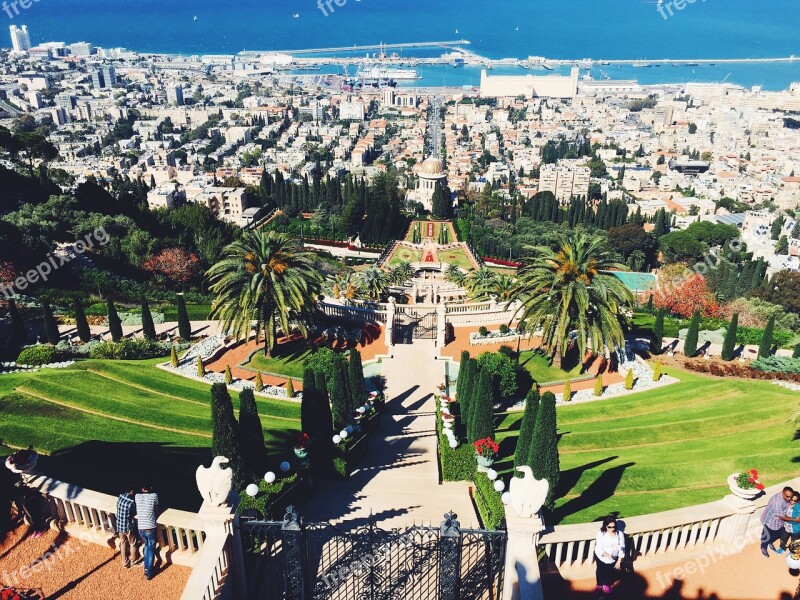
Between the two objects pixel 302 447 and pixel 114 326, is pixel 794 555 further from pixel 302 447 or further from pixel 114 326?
pixel 114 326

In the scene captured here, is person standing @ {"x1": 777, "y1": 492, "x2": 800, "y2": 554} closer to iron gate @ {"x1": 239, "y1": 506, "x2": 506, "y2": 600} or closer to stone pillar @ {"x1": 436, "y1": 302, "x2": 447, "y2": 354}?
iron gate @ {"x1": 239, "y1": 506, "x2": 506, "y2": 600}

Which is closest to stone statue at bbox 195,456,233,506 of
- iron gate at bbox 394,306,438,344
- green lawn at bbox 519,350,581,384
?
green lawn at bbox 519,350,581,384

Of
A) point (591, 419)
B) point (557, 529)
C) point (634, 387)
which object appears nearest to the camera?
point (557, 529)

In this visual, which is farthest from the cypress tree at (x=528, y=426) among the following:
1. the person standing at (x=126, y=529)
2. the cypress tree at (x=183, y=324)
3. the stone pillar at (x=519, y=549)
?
the cypress tree at (x=183, y=324)

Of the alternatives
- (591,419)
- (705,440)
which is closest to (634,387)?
(591,419)

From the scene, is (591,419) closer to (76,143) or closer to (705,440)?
(705,440)

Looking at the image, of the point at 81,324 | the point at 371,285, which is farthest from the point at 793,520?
the point at 81,324
